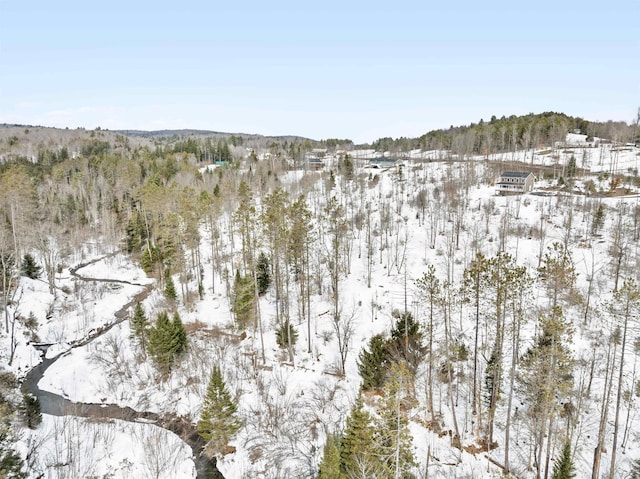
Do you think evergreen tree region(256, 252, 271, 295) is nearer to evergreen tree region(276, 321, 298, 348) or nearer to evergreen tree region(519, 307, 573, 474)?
evergreen tree region(276, 321, 298, 348)

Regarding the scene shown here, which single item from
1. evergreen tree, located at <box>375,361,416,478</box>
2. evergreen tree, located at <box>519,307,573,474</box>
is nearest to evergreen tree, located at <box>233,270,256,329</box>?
evergreen tree, located at <box>375,361,416,478</box>

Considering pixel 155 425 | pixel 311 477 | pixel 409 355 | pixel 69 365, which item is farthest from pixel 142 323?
pixel 409 355

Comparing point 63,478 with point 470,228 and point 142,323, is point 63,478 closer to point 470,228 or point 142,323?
point 142,323

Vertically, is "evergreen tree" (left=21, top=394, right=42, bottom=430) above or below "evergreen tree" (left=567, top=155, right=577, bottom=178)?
below

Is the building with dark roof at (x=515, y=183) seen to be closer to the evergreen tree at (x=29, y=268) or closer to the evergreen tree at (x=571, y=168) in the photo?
the evergreen tree at (x=571, y=168)

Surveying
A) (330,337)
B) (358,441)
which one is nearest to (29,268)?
(330,337)

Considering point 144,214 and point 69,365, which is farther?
point 144,214
